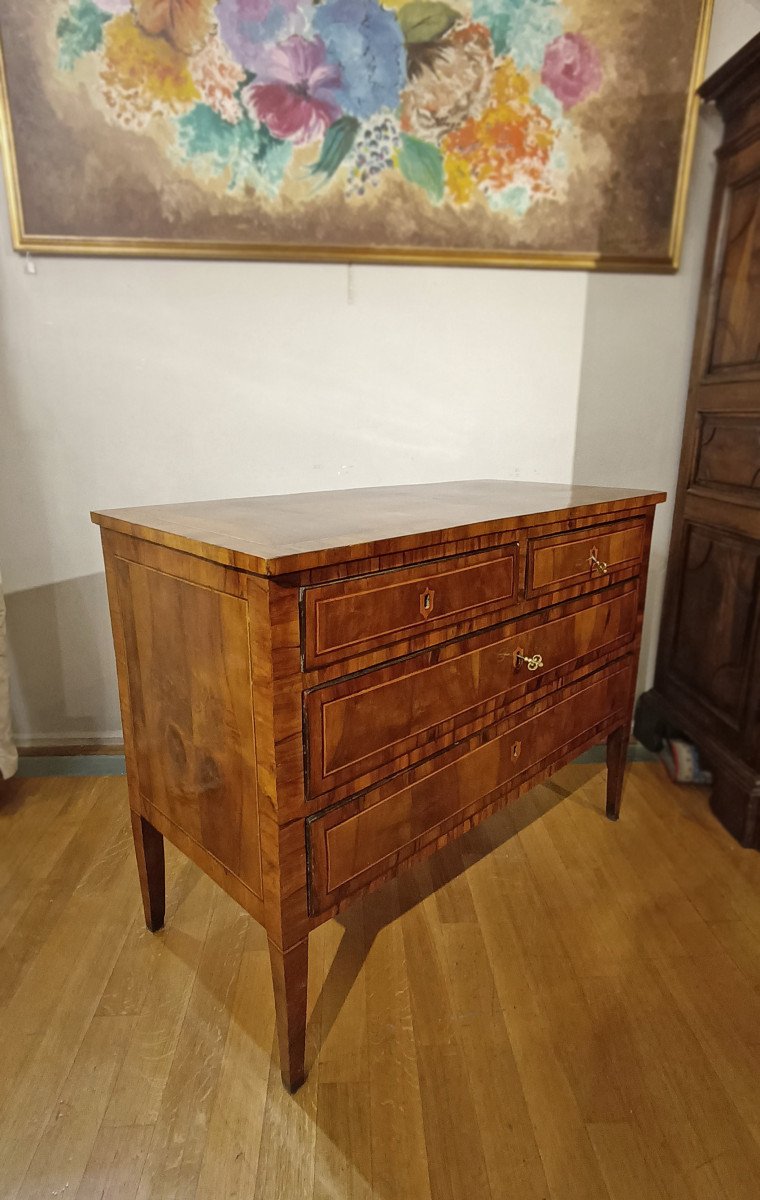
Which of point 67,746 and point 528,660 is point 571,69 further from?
point 67,746

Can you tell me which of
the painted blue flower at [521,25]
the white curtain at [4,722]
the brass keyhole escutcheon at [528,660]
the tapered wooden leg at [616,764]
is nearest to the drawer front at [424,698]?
the brass keyhole escutcheon at [528,660]

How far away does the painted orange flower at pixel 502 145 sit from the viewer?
75.9 inches

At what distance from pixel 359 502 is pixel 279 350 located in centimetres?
77

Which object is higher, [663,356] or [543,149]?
[543,149]

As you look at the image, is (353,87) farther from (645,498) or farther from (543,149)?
(645,498)

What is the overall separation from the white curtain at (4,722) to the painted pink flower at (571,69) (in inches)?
86.6

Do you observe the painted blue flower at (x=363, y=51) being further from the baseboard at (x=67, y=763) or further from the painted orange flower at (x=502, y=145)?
the baseboard at (x=67, y=763)

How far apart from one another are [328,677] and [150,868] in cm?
81

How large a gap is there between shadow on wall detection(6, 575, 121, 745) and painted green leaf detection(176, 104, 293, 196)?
1.29 m

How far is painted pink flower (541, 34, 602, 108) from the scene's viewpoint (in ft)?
6.23

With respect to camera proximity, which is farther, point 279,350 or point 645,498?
point 279,350

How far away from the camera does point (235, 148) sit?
1879mm

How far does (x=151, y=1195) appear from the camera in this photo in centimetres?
104

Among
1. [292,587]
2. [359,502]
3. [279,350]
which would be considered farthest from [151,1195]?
[279,350]
